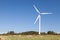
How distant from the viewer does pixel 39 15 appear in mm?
70250

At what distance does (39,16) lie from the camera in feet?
228

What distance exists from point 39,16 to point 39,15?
2.27 feet
